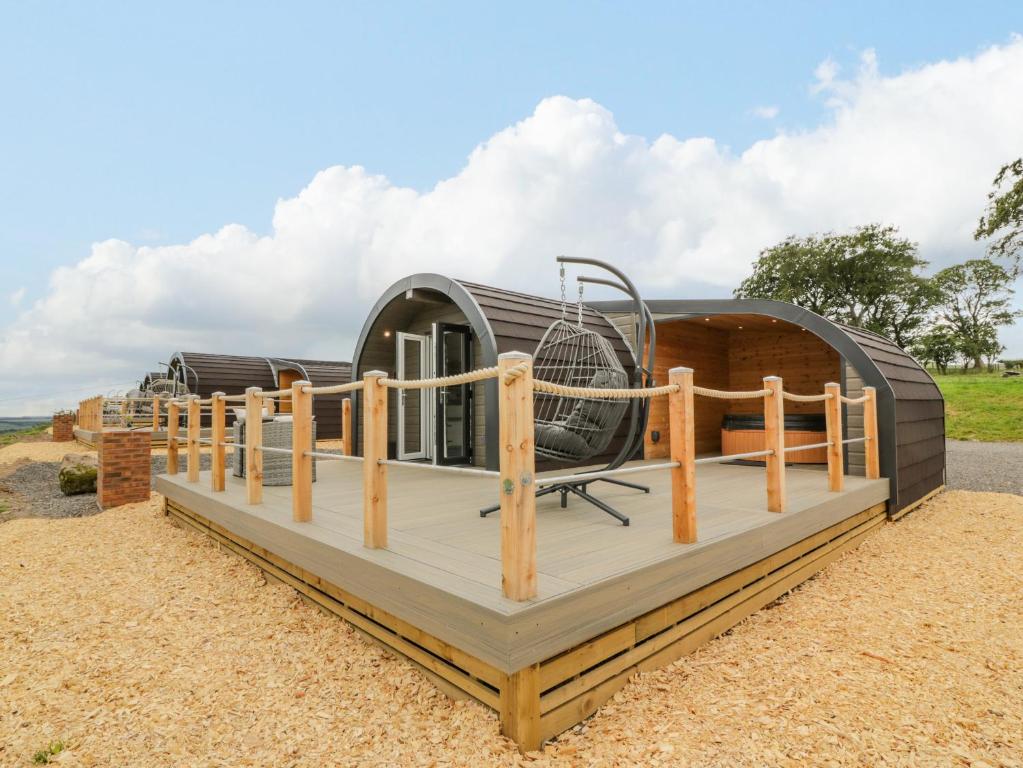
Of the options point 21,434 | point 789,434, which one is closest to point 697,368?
point 789,434

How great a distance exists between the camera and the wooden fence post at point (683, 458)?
8.45 feet

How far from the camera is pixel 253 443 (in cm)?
380

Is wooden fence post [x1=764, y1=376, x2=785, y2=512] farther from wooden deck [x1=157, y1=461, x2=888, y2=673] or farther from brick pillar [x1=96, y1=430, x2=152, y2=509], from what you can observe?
brick pillar [x1=96, y1=430, x2=152, y2=509]

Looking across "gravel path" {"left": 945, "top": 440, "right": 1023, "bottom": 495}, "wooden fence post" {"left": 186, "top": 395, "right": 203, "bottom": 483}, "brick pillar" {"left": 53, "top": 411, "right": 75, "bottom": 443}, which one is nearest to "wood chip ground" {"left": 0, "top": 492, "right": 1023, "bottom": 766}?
"wooden fence post" {"left": 186, "top": 395, "right": 203, "bottom": 483}

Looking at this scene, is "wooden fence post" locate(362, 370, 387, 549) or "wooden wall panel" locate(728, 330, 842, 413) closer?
"wooden fence post" locate(362, 370, 387, 549)

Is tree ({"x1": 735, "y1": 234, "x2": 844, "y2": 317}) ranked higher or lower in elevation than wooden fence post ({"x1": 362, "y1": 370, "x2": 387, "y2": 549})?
higher

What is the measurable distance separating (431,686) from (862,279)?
28.7 meters

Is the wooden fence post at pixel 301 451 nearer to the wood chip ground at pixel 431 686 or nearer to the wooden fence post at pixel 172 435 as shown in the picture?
the wood chip ground at pixel 431 686

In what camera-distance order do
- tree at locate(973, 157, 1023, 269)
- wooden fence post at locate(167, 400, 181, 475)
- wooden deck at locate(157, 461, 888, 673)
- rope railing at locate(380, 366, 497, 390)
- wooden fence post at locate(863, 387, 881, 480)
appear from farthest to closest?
tree at locate(973, 157, 1023, 269)
wooden fence post at locate(167, 400, 181, 475)
wooden fence post at locate(863, 387, 881, 480)
rope railing at locate(380, 366, 497, 390)
wooden deck at locate(157, 461, 888, 673)

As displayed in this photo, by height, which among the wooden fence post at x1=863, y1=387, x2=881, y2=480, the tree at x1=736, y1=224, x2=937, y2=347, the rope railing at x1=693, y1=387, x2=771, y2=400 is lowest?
the wooden fence post at x1=863, y1=387, x2=881, y2=480

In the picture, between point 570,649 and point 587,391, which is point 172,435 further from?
point 570,649

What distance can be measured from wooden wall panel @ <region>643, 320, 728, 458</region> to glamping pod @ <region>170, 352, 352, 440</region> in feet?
34.4

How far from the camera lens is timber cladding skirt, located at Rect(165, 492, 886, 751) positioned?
1812 mm

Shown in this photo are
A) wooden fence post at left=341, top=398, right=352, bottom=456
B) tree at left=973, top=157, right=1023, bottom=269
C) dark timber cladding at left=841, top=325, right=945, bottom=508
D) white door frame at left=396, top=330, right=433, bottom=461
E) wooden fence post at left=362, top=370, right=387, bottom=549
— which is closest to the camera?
wooden fence post at left=362, top=370, right=387, bottom=549
